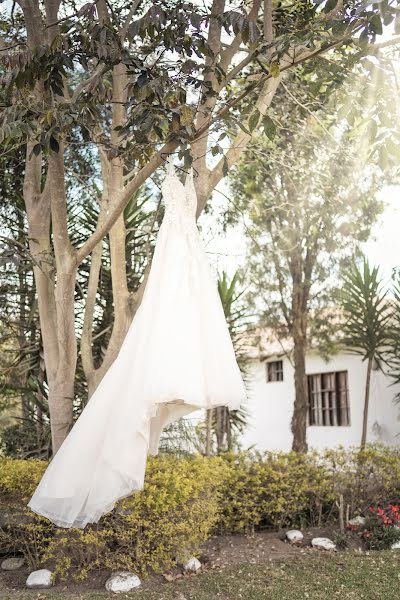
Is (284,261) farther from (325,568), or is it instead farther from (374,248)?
(325,568)

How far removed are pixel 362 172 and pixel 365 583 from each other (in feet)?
21.5

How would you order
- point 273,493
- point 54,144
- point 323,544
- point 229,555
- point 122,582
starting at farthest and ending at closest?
point 273,493
point 323,544
point 229,555
point 122,582
point 54,144

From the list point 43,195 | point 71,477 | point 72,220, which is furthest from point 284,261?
point 71,477

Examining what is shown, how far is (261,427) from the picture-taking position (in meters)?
15.2

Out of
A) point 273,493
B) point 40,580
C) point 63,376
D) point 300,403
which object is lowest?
point 40,580

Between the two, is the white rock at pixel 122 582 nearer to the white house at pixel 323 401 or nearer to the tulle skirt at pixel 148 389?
the tulle skirt at pixel 148 389

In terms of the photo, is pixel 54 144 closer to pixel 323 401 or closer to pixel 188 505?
pixel 188 505

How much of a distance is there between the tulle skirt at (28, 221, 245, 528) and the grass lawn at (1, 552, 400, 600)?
1.44 metres

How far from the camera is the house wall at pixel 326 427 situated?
11523 millimetres

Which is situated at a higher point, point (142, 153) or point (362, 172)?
point (362, 172)

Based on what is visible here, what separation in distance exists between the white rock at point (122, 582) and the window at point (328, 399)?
8514 millimetres

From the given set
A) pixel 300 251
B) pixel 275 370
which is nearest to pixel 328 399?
pixel 275 370

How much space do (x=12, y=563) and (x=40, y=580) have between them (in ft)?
2.03

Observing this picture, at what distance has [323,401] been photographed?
13.5m
